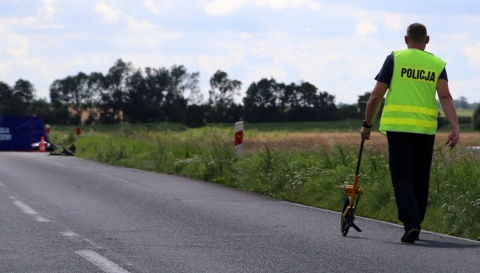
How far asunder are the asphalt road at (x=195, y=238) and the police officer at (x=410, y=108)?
1.85ft

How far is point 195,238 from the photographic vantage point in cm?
1014

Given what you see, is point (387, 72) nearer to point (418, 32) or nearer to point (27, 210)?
point (418, 32)

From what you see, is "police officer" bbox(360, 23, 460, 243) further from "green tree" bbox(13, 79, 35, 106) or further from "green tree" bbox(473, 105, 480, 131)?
"green tree" bbox(13, 79, 35, 106)

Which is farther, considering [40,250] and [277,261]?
[40,250]

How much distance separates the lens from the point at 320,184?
15.9 metres

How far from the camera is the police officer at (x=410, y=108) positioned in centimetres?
979

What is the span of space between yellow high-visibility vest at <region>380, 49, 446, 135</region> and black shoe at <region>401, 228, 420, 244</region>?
0.99 m

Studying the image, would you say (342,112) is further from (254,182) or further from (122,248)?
(122,248)

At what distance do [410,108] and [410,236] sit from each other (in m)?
1.28

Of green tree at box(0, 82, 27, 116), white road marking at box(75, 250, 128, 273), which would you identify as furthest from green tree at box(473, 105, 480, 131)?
white road marking at box(75, 250, 128, 273)

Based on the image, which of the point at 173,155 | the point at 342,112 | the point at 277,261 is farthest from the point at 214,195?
the point at 342,112

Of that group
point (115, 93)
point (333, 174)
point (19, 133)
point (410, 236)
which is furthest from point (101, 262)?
point (115, 93)

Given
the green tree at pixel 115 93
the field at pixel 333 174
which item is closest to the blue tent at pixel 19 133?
the field at pixel 333 174

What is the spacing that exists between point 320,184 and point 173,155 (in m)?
11.6
